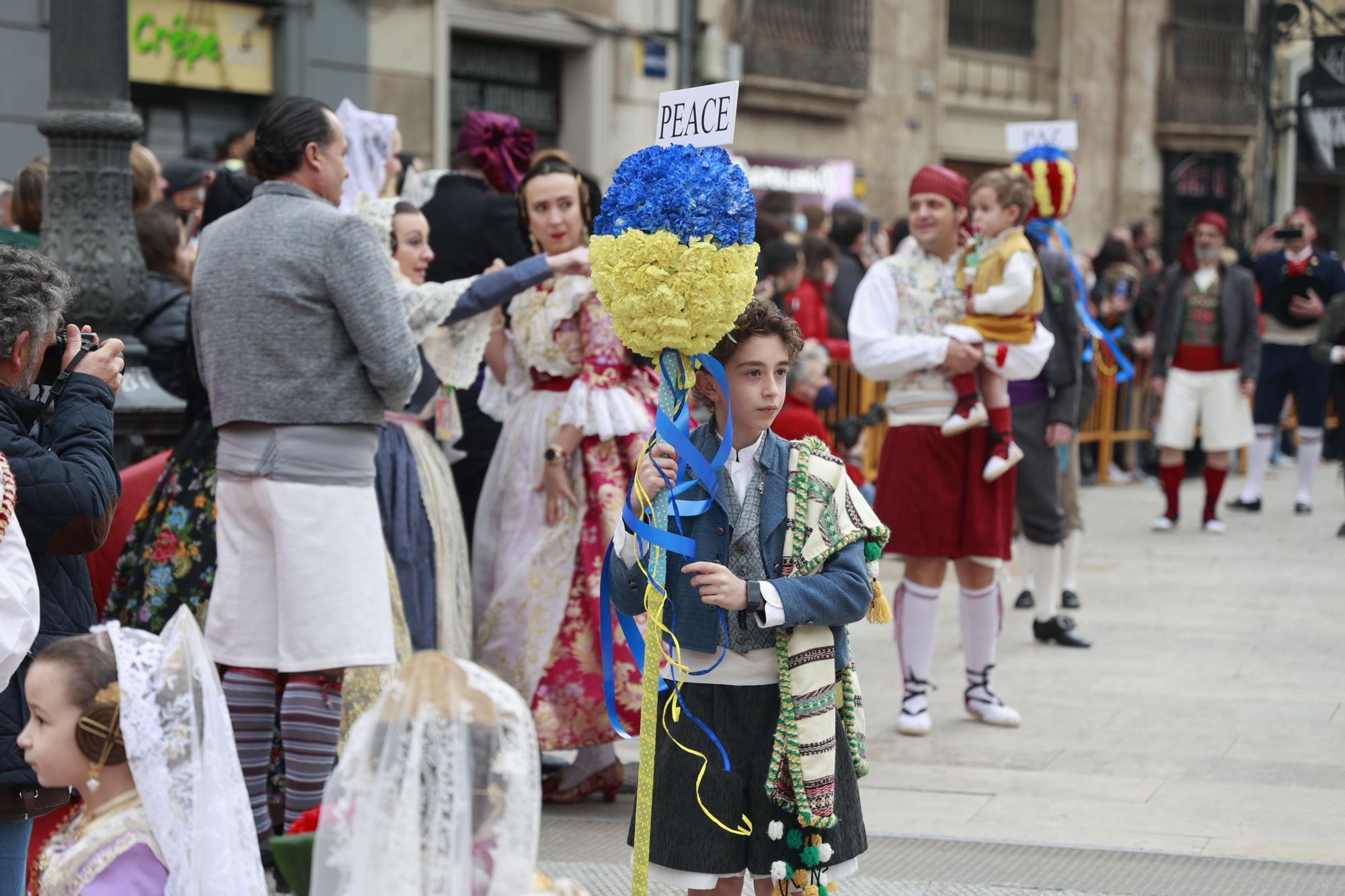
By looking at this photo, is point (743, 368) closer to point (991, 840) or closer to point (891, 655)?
point (991, 840)

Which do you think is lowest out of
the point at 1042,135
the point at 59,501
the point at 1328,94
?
the point at 59,501

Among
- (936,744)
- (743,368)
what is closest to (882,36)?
(936,744)

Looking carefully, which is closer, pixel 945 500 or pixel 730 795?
pixel 730 795

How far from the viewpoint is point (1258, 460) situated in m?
12.9

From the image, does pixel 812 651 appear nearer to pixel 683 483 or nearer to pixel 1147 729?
pixel 683 483

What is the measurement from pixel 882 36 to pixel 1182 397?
10104 mm

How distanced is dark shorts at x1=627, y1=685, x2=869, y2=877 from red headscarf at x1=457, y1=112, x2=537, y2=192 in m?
3.13

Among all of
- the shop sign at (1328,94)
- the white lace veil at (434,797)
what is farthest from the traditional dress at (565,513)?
the shop sign at (1328,94)

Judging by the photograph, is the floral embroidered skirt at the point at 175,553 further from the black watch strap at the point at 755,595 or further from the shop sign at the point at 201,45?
the shop sign at the point at 201,45

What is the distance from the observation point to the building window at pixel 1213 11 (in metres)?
26.2

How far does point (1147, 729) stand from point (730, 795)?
3.30m

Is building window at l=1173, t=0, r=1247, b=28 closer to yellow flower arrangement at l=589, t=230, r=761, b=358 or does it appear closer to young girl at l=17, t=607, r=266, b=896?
yellow flower arrangement at l=589, t=230, r=761, b=358

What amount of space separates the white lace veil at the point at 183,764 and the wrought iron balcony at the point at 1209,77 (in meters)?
24.8

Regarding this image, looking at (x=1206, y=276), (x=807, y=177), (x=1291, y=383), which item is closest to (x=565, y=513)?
(x=1206, y=276)
